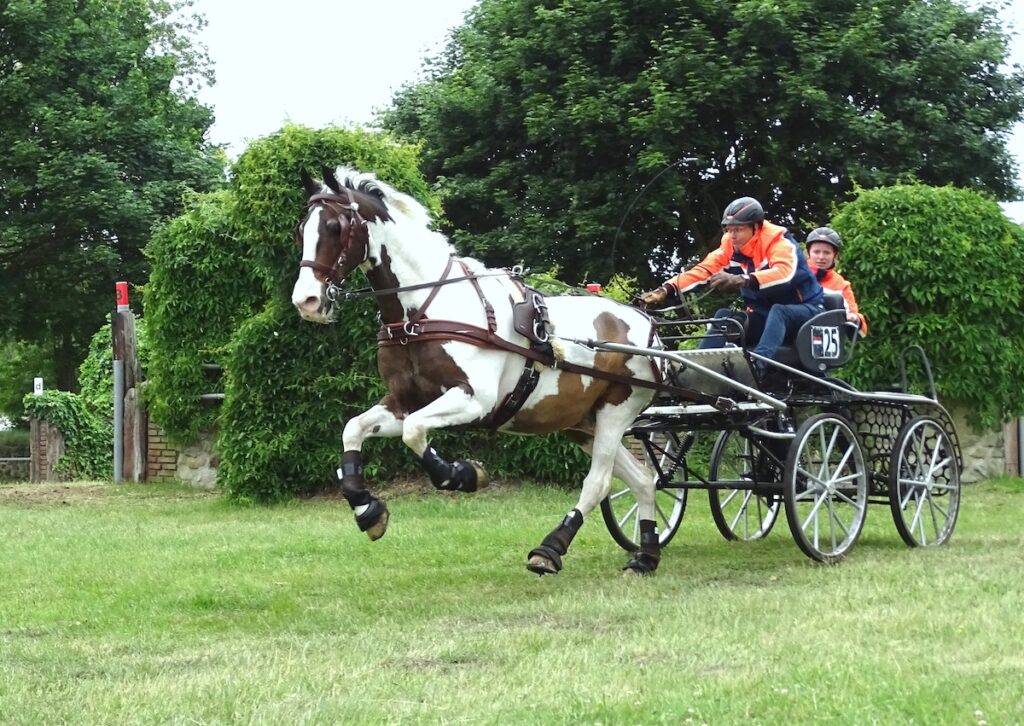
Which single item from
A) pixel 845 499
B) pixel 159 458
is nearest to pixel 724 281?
pixel 845 499

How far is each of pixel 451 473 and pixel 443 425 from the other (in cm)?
28

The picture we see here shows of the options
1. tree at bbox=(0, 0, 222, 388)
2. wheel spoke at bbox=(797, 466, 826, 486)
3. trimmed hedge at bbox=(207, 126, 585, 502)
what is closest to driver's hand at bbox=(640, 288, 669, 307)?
wheel spoke at bbox=(797, 466, 826, 486)

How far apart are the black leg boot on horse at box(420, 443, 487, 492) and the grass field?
2.10 ft

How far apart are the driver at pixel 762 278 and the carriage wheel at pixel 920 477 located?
117 centimetres

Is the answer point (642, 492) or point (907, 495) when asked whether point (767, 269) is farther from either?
point (907, 495)

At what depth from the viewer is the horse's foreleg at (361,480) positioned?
7406 mm

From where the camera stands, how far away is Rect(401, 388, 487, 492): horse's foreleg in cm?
743

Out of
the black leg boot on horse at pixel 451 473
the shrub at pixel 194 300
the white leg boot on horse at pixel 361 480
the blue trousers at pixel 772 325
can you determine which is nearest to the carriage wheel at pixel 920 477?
the blue trousers at pixel 772 325

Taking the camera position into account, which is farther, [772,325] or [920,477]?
[920,477]

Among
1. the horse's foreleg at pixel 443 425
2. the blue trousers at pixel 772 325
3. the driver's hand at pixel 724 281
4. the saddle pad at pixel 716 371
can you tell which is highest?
the driver's hand at pixel 724 281

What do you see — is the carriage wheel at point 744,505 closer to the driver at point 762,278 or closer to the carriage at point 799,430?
the carriage at point 799,430

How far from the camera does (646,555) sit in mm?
8641

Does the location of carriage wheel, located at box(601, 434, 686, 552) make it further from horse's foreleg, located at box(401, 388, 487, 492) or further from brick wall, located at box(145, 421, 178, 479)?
brick wall, located at box(145, 421, 178, 479)

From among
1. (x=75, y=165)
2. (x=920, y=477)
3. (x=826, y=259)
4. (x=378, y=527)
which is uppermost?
(x=75, y=165)
